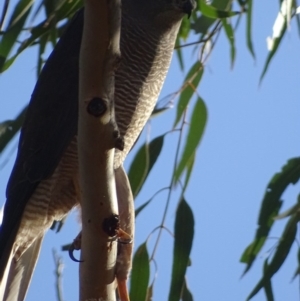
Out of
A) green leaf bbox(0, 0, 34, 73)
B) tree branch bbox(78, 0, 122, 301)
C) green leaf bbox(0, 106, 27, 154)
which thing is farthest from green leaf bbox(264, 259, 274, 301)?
green leaf bbox(0, 0, 34, 73)

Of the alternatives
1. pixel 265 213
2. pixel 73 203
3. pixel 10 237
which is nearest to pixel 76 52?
pixel 73 203

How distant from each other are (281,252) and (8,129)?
0.96 m

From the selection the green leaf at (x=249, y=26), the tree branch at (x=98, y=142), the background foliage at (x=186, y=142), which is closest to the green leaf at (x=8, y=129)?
the background foliage at (x=186, y=142)

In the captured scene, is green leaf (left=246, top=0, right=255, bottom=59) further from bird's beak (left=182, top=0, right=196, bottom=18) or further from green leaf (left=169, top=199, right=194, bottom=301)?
green leaf (left=169, top=199, right=194, bottom=301)

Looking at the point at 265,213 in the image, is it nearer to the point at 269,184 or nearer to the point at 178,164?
the point at 269,184

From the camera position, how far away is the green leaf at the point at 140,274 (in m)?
2.19

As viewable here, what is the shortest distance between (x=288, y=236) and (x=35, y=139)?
86 centimetres

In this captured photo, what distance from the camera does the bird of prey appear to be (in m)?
2.13

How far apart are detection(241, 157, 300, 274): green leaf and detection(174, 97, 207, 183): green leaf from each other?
0.28m

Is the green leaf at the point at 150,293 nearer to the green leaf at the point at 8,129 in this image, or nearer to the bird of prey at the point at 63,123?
the bird of prey at the point at 63,123

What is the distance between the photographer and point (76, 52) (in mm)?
2336

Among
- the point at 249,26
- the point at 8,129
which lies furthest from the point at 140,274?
the point at 249,26

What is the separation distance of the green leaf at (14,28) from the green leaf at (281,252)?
102cm

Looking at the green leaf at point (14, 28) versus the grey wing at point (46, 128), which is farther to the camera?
the green leaf at point (14, 28)
